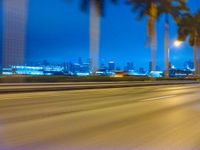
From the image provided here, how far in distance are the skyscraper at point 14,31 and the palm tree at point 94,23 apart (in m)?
8.65

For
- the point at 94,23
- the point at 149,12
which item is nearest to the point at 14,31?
the point at 94,23

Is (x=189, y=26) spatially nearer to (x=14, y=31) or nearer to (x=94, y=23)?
(x=94, y=23)

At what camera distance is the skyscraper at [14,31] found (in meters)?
46.9

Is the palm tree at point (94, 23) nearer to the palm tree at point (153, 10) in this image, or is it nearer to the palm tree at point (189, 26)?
the palm tree at point (153, 10)

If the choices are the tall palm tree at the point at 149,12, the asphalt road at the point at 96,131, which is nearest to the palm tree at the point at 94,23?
the tall palm tree at the point at 149,12

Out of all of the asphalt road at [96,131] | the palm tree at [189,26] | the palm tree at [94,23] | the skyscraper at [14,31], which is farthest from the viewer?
the palm tree at [189,26]

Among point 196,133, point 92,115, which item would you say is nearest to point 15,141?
point 196,133

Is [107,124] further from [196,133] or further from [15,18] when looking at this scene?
[15,18]

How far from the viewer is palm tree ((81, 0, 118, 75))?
5206 cm

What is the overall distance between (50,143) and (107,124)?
3327 millimetres

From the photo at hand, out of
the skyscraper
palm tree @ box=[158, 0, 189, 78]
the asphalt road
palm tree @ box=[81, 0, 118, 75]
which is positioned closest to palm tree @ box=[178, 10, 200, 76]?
palm tree @ box=[158, 0, 189, 78]

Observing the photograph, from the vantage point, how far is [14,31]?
4772 centimetres

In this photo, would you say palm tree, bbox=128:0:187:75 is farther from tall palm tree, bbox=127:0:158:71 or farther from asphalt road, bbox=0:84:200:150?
asphalt road, bbox=0:84:200:150

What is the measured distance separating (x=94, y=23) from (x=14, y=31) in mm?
12186
